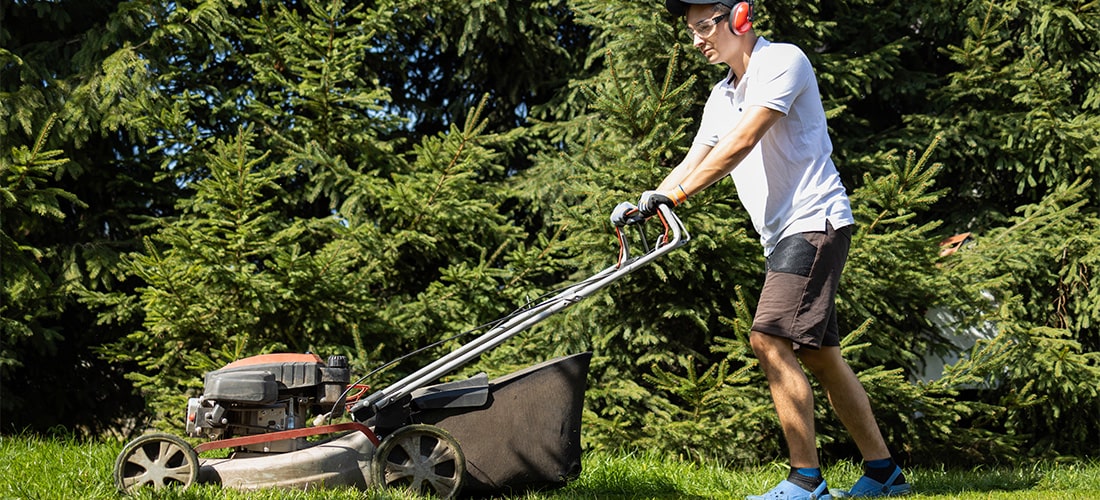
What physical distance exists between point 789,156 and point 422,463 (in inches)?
62.0

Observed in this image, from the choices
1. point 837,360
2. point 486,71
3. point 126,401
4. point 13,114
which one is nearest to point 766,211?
point 837,360

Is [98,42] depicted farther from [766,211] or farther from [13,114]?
[766,211]

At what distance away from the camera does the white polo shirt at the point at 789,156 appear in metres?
3.14

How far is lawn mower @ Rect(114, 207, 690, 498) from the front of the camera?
3.11 meters

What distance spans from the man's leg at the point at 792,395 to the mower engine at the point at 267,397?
143cm

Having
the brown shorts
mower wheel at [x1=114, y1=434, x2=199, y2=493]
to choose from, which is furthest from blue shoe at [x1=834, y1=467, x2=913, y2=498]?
mower wheel at [x1=114, y1=434, x2=199, y2=493]

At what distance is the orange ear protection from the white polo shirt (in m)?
0.09

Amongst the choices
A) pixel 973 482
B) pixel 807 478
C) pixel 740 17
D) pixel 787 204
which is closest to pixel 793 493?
pixel 807 478

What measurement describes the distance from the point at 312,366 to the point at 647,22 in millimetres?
2786

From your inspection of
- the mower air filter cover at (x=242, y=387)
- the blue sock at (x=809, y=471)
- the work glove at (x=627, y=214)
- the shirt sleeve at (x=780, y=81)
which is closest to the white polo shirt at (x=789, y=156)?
the shirt sleeve at (x=780, y=81)

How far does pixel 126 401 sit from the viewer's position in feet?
21.4

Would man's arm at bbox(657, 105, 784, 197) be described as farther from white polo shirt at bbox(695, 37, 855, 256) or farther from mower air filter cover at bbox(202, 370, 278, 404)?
mower air filter cover at bbox(202, 370, 278, 404)

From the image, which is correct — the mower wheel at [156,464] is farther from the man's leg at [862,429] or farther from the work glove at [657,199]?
the man's leg at [862,429]

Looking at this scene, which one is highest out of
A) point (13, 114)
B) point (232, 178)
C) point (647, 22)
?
point (647, 22)
